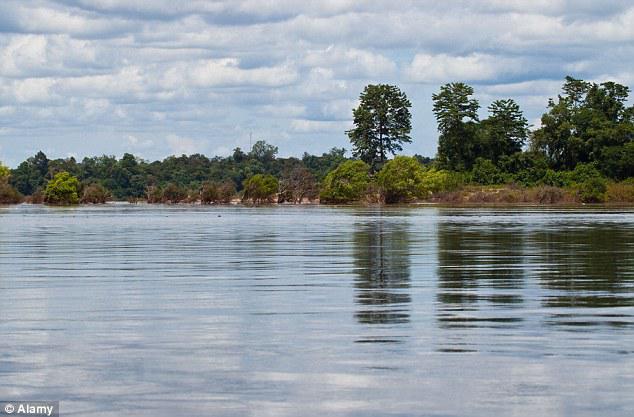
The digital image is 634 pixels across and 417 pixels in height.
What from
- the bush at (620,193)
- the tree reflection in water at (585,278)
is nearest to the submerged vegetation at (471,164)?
the bush at (620,193)

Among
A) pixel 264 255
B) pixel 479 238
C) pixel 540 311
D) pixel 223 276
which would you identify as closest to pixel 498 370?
pixel 540 311

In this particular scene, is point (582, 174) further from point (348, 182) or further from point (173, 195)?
point (173, 195)

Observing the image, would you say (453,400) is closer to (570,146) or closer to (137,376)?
(137,376)

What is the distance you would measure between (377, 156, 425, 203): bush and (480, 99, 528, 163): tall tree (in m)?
12.1

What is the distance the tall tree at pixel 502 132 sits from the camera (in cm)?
14238

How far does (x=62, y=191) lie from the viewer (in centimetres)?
14312

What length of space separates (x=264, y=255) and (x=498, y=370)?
60.0 ft

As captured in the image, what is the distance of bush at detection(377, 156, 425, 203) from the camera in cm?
13262

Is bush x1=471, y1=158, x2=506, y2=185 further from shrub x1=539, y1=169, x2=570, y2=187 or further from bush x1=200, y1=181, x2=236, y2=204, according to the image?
bush x1=200, y1=181, x2=236, y2=204

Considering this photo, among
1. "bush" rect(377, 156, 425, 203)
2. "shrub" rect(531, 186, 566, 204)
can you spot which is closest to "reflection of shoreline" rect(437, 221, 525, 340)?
"bush" rect(377, 156, 425, 203)

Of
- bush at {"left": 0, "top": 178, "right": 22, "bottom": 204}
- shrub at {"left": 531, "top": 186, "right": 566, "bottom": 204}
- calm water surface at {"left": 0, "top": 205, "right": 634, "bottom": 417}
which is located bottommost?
calm water surface at {"left": 0, "top": 205, "right": 634, "bottom": 417}

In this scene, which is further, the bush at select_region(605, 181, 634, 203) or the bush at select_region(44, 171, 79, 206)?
the bush at select_region(44, 171, 79, 206)

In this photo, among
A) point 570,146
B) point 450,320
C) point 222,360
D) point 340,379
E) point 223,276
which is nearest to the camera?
point 340,379

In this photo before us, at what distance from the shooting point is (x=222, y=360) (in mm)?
11750
